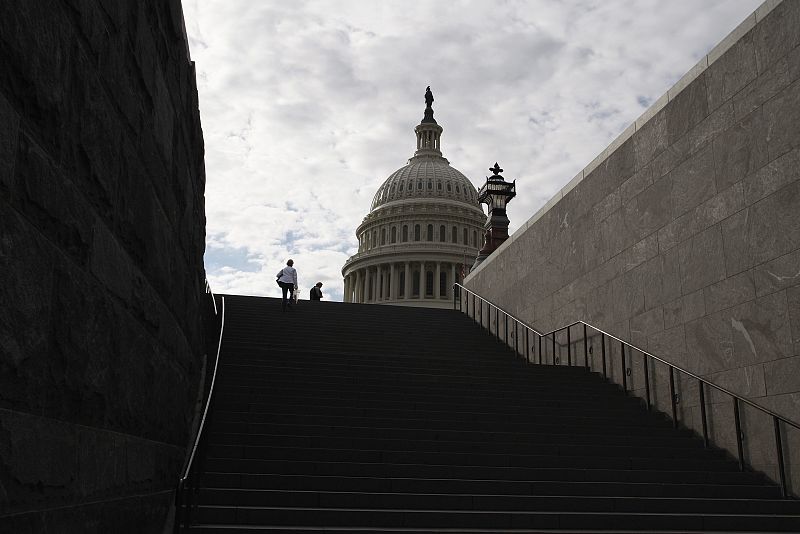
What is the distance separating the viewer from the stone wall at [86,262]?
2605mm

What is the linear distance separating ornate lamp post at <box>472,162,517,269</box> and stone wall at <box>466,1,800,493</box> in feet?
35.9

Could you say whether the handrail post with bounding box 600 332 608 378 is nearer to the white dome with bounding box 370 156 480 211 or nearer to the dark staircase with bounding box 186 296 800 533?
the dark staircase with bounding box 186 296 800 533

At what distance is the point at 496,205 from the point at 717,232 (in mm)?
16049

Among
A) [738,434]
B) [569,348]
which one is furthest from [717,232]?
[569,348]

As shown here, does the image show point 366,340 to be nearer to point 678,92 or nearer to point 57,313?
point 678,92

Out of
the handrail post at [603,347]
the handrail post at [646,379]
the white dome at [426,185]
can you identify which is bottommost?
the handrail post at [646,379]

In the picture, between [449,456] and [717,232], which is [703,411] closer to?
[717,232]

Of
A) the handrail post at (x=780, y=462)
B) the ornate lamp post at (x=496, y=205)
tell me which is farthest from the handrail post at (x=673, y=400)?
the ornate lamp post at (x=496, y=205)

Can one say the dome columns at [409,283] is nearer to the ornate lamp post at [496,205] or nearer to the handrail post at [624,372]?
the ornate lamp post at [496,205]

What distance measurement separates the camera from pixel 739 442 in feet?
29.2

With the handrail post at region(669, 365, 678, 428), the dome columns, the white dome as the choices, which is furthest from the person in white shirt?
the white dome

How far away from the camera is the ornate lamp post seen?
2525 cm

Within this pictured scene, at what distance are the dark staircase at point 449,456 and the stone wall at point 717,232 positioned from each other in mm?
989

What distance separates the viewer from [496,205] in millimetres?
26078
